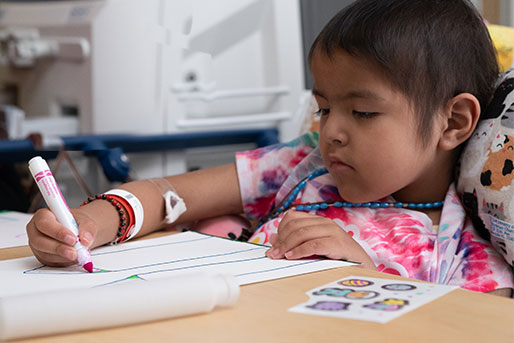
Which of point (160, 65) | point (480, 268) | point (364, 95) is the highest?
point (160, 65)

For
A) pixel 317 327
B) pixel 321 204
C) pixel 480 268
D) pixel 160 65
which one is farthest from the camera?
pixel 160 65

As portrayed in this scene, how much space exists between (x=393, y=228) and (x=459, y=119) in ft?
0.54

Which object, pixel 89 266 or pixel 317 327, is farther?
pixel 89 266

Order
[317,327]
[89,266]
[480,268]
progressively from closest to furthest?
1. [317,327]
2. [89,266]
3. [480,268]

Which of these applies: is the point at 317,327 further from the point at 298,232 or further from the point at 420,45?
the point at 420,45

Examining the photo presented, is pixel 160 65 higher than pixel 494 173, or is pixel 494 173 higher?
pixel 160 65

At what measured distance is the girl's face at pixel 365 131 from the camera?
29.6 inches

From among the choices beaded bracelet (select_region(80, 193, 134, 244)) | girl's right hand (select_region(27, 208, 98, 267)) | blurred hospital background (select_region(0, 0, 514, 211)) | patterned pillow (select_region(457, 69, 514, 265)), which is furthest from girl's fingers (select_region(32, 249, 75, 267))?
blurred hospital background (select_region(0, 0, 514, 211))

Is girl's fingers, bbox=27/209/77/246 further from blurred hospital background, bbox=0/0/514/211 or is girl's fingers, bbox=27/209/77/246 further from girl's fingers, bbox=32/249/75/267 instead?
blurred hospital background, bbox=0/0/514/211

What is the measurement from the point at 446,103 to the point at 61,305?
0.56 meters

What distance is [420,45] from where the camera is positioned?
759 millimetres

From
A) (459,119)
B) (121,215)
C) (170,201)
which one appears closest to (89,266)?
(121,215)

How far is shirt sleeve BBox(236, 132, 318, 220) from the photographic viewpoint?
92 centimetres

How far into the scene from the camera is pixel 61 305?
0.40m
